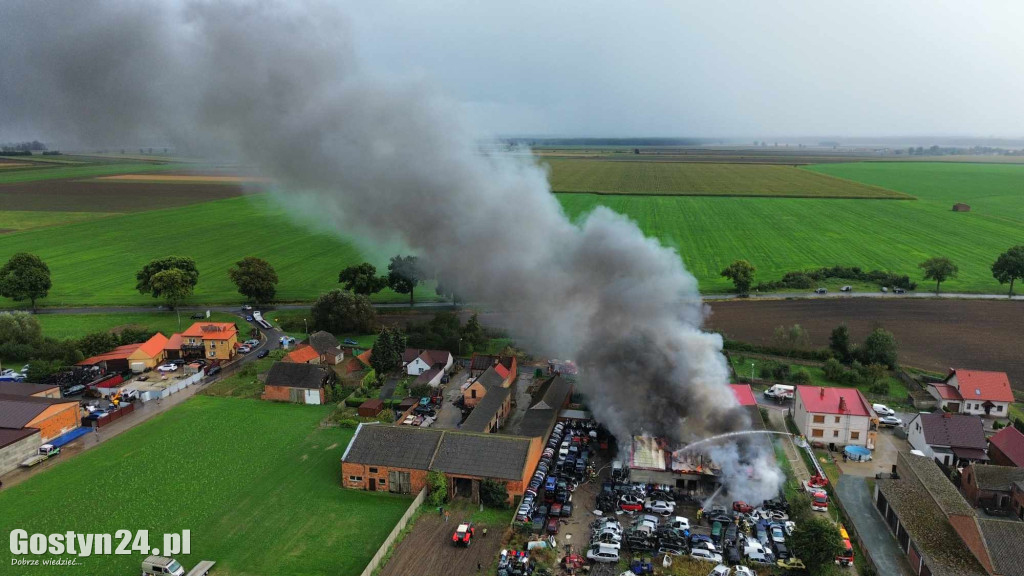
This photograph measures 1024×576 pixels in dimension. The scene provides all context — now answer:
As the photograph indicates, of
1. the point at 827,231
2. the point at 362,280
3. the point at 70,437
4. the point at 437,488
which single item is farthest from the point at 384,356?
the point at 827,231

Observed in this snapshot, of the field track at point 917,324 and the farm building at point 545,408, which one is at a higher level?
the field track at point 917,324

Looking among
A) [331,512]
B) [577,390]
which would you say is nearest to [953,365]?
[577,390]

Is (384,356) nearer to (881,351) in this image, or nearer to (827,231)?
(881,351)

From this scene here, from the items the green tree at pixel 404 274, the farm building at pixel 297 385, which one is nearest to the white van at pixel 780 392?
the farm building at pixel 297 385

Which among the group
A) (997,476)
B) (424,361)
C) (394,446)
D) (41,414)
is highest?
(997,476)

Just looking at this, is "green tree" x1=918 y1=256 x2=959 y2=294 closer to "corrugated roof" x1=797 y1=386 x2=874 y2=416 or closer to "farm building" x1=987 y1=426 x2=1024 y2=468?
"farm building" x1=987 y1=426 x2=1024 y2=468

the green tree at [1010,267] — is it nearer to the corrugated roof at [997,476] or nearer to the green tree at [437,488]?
the corrugated roof at [997,476]
